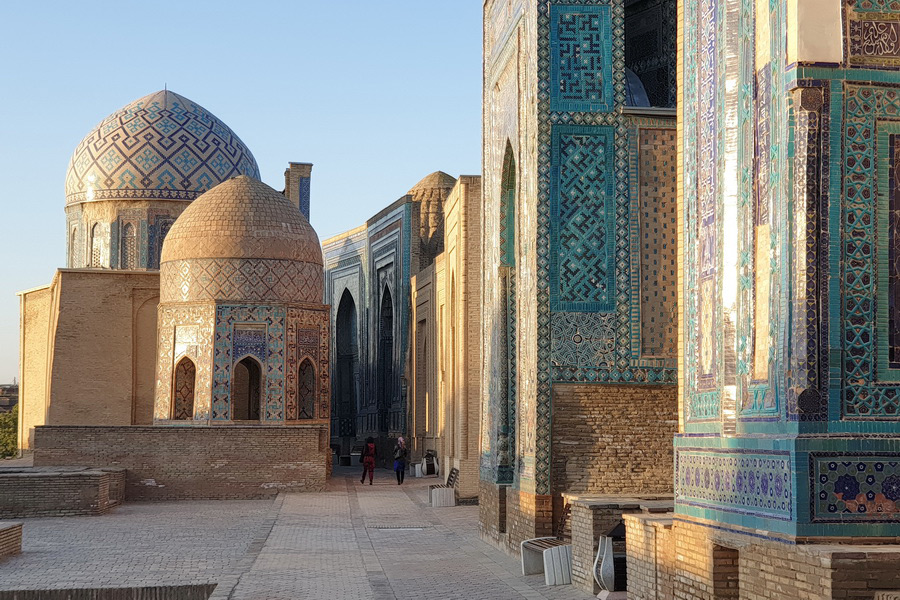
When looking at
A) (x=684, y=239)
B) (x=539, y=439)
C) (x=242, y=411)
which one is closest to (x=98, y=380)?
(x=242, y=411)

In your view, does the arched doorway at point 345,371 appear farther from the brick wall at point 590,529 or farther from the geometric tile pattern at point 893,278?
the geometric tile pattern at point 893,278

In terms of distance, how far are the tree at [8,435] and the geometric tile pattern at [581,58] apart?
2115 centimetres

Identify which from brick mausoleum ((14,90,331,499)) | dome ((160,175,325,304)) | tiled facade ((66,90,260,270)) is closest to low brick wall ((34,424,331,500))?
brick mausoleum ((14,90,331,499))

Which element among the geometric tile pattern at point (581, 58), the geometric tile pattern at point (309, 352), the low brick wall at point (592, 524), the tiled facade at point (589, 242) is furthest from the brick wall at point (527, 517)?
the geometric tile pattern at point (309, 352)

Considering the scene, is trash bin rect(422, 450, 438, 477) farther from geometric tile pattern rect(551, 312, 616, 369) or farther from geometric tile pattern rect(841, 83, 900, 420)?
geometric tile pattern rect(841, 83, 900, 420)

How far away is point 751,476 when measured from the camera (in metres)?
5.90

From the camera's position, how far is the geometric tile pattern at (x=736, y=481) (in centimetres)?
558

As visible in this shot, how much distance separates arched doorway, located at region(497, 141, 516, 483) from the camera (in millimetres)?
12070

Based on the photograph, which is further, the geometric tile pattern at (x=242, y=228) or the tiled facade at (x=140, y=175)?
the tiled facade at (x=140, y=175)

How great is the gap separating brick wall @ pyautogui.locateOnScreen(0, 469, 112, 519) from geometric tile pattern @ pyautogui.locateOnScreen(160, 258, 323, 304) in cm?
611

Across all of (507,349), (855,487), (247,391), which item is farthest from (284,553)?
(247,391)

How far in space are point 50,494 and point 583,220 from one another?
9.10 meters

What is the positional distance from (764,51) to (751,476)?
6.54 ft

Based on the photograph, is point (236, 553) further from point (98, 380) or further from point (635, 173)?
point (98, 380)
